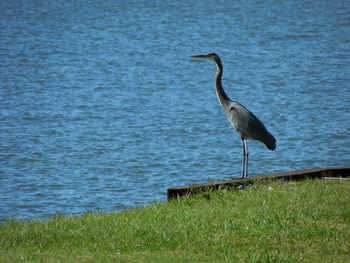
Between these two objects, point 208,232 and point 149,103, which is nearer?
point 208,232

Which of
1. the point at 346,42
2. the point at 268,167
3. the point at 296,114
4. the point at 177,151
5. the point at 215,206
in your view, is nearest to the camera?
the point at 215,206

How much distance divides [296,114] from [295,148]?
13.0 feet

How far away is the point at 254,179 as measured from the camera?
29.9 ft

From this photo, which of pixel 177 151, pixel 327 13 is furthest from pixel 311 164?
pixel 327 13

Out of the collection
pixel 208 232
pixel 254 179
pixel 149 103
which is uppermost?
pixel 208 232

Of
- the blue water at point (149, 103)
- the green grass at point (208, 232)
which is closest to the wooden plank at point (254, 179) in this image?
the green grass at point (208, 232)

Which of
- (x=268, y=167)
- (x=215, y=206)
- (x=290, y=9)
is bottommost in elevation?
(x=290, y=9)

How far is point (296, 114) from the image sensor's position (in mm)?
18938

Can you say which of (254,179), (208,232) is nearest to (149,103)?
(254,179)

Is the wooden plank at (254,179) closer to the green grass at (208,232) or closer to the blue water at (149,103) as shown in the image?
the green grass at (208,232)

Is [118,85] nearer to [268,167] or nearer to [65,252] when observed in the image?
[268,167]

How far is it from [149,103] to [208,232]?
14.4 metres

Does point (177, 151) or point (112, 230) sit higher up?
point (112, 230)

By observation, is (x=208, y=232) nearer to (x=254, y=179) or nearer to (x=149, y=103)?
(x=254, y=179)
